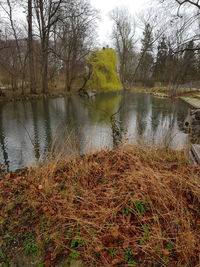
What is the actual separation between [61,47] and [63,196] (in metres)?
22.8

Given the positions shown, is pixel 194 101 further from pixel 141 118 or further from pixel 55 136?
pixel 55 136

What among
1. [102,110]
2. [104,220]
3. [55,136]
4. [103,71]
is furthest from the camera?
[103,71]

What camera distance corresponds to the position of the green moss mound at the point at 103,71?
24697 mm

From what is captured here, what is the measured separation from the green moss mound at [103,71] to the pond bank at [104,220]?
23309 mm

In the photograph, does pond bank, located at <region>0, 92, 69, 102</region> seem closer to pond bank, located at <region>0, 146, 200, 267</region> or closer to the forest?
the forest

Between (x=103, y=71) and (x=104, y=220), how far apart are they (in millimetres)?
26509

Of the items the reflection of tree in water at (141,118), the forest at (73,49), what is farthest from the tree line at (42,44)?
the reflection of tree in water at (141,118)

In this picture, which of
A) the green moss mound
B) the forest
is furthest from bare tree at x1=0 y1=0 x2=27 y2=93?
the green moss mound

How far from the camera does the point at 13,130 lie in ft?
22.4

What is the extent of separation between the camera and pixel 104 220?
177 centimetres

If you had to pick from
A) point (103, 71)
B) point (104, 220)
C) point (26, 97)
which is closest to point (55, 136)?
point (104, 220)

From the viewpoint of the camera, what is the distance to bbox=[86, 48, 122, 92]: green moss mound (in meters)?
24.7

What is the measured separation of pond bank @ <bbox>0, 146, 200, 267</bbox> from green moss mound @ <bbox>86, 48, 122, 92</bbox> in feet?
76.5

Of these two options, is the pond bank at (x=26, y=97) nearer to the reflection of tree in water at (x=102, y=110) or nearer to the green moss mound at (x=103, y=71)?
the reflection of tree in water at (x=102, y=110)
